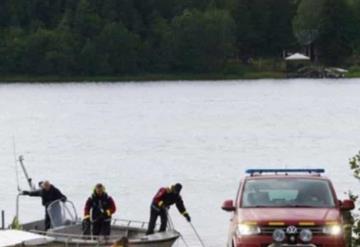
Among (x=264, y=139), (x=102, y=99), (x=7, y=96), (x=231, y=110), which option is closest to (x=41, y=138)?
(x=264, y=139)

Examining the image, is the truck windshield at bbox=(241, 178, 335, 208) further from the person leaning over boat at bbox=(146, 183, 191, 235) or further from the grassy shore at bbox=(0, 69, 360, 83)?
the grassy shore at bbox=(0, 69, 360, 83)

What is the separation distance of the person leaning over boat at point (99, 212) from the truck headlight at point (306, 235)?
6291 mm

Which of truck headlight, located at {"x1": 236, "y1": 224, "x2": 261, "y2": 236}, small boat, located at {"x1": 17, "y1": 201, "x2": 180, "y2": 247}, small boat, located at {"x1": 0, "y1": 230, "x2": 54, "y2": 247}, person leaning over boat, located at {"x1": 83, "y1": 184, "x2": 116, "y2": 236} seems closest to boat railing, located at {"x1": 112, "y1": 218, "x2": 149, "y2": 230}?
small boat, located at {"x1": 17, "y1": 201, "x2": 180, "y2": 247}

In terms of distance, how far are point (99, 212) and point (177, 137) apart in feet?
178

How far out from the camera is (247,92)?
134m

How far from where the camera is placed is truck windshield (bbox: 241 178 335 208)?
23.7 meters

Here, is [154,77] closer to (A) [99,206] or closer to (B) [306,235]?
(A) [99,206]

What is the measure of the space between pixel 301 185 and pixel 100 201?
5.52 metres

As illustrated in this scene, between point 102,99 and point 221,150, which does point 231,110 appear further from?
point 221,150

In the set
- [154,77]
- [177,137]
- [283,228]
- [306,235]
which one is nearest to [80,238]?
[283,228]

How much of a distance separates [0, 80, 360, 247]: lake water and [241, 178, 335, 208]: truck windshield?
12.1 metres

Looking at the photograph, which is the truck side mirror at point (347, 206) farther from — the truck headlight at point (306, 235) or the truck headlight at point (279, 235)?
the truck headlight at point (279, 235)

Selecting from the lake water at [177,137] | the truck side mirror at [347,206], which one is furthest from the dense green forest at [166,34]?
the truck side mirror at [347,206]

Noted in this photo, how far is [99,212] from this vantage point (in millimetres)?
28375
